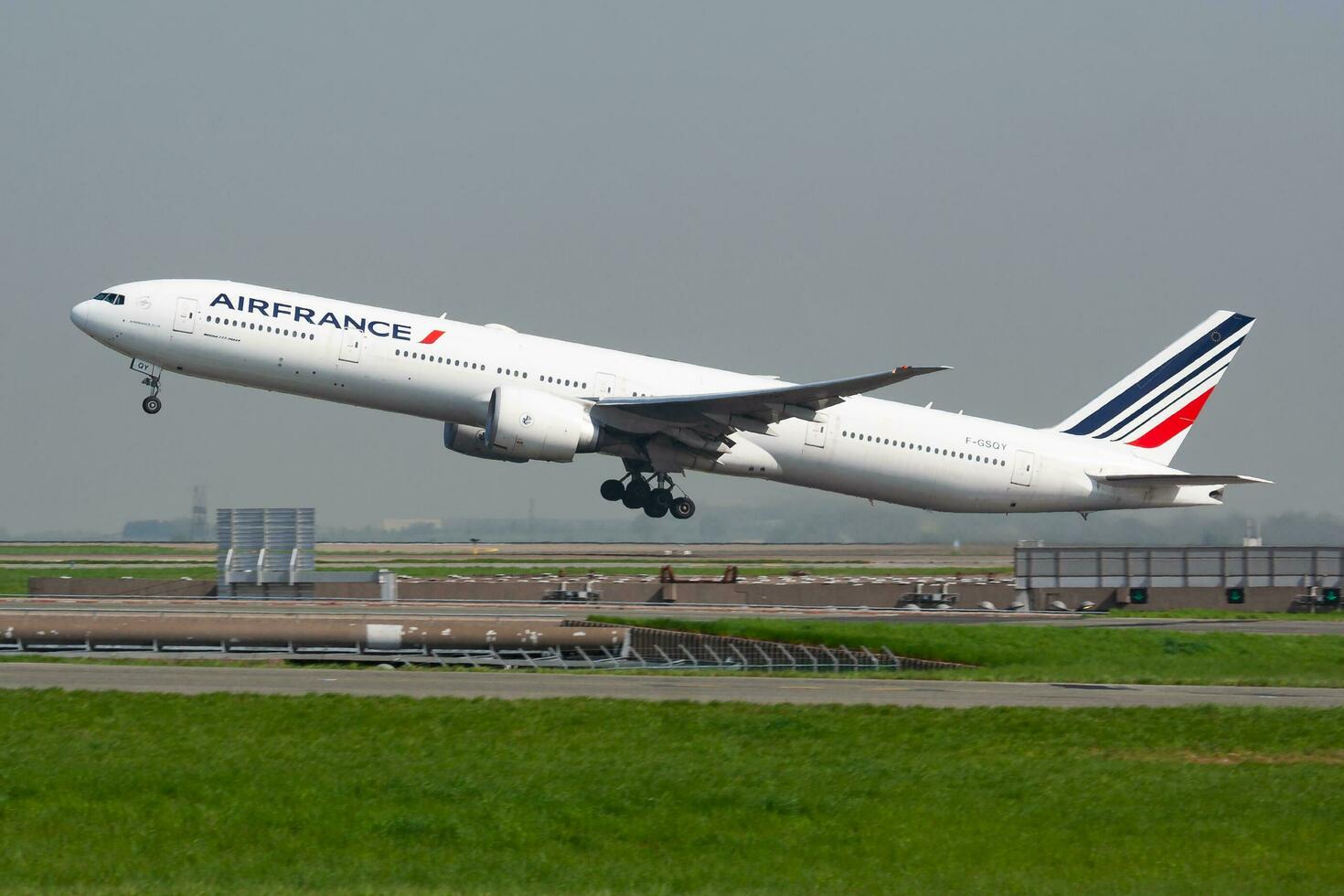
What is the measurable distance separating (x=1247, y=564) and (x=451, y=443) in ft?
77.9

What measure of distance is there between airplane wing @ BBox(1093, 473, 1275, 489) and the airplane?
72 millimetres

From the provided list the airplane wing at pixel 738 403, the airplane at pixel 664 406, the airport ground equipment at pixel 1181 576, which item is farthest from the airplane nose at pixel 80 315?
the airport ground equipment at pixel 1181 576

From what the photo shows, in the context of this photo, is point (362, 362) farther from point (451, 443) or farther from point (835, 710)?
point (835, 710)

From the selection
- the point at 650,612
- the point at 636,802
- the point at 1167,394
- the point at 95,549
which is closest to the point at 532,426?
the point at 650,612

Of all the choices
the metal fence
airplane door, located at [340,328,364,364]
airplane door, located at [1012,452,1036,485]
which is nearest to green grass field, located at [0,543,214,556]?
airplane door, located at [340,328,364,364]

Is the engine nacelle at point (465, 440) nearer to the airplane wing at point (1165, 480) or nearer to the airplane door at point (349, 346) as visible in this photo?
the airplane door at point (349, 346)

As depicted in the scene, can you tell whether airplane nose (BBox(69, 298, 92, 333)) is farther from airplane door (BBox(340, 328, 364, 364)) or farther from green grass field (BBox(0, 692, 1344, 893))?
green grass field (BBox(0, 692, 1344, 893))

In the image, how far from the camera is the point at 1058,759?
1683 centimetres

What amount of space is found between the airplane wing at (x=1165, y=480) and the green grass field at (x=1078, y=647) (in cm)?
1145

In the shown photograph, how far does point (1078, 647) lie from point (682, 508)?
15734 millimetres

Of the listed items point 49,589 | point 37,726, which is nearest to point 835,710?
point 37,726

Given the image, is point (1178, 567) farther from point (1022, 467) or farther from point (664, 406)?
point (664, 406)

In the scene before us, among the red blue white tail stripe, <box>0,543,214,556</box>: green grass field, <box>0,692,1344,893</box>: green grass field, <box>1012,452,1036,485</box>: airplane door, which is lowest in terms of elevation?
<box>0,692,1344,893</box>: green grass field

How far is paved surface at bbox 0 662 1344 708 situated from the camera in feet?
70.6
